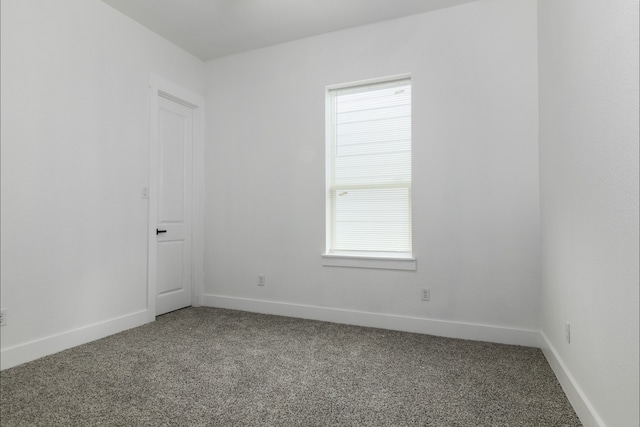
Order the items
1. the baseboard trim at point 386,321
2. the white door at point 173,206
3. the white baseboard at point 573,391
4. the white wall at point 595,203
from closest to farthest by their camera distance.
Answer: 1. the white wall at point 595,203
2. the white baseboard at point 573,391
3. the baseboard trim at point 386,321
4. the white door at point 173,206

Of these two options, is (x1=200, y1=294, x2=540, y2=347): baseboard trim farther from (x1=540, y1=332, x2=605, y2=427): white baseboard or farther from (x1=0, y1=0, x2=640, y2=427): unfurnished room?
(x1=540, y1=332, x2=605, y2=427): white baseboard

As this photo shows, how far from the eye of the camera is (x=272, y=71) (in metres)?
3.82

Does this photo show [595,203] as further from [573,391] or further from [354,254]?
[354,254]

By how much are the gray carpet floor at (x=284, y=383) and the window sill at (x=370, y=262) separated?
0.59m

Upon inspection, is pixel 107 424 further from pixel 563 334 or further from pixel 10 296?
pixel 563 334

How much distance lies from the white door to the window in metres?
1.63

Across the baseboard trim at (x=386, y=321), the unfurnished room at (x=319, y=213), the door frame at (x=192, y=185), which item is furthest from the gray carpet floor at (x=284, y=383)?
the door frame at (x=192, y=185)

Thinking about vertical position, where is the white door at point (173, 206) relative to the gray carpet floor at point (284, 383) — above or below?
above

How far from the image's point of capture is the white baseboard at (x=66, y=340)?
239cm

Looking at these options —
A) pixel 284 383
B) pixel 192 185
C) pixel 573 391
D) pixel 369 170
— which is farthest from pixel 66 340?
Result: pixel 573 391

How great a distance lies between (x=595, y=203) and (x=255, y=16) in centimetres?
305

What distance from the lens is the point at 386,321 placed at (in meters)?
3.25

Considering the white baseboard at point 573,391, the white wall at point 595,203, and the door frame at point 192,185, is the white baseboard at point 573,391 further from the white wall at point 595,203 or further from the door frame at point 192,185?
the door frame at point 192,185

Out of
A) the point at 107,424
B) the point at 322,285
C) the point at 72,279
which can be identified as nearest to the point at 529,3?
the point at 322,285
